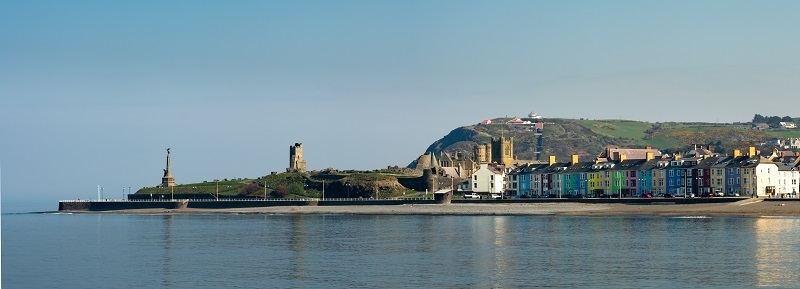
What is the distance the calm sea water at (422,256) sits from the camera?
136 feet

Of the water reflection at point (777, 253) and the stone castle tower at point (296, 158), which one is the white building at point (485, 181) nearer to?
the stone castle tower at point (296, 158)

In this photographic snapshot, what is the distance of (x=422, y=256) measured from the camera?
52250 millimetres

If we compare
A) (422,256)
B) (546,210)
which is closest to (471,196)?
(546,210)

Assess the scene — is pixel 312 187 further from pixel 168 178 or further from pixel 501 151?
pixel 501 151

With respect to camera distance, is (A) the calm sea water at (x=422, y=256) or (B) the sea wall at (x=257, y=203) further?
(B) the sea wall at (x=257, y=203)

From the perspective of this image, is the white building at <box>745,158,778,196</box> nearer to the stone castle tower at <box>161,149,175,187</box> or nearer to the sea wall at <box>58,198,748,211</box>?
the sea wall at <box>58,198,748,211</box>

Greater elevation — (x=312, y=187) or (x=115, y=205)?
(x=312, y=187)

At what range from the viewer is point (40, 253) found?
192 feet

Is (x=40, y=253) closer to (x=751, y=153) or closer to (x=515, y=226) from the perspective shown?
(x=515, y=226)

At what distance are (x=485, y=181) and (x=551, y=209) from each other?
104 ft

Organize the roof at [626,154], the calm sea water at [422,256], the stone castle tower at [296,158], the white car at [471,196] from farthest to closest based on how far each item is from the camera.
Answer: the stone castle tower at [296,158] → the roof at [626,154] → the white car at [471,196] → the calm sea water at [422,256]

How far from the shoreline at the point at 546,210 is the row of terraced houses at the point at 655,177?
10942mm

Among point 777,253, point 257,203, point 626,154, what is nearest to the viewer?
point 777,253

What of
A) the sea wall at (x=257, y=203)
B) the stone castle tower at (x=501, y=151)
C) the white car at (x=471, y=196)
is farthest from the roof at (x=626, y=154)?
the stone castle tower at (x=501, y=151)
